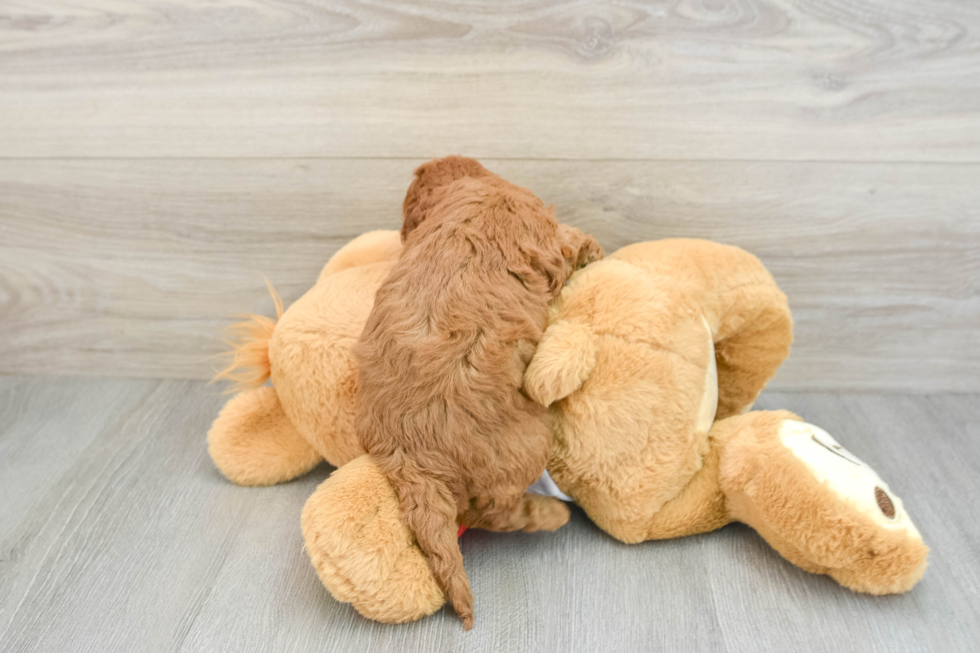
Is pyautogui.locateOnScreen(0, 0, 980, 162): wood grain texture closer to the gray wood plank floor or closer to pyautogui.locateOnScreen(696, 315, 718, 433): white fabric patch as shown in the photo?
pyautogui.locateOnScreen(696, 315, 718, 433): white fabric patch

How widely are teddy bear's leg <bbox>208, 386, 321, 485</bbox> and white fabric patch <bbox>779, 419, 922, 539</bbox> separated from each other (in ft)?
1.76

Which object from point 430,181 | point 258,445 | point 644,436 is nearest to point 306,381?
point 258,445

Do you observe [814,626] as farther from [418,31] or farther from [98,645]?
[418,31]

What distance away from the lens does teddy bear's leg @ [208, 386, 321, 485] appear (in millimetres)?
818

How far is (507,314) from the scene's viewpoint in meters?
0.62

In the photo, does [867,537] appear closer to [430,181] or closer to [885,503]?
[885,503]

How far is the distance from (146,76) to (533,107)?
496 millimetres

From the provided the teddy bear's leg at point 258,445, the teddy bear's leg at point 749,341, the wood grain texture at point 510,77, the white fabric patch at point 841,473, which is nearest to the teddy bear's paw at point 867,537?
the white fabric patch at point 841,473

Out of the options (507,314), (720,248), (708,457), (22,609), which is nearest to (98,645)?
(22,609)

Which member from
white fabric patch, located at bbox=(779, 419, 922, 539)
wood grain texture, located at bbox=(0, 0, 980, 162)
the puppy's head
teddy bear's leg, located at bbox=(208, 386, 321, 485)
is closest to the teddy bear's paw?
white fabric patch, located at bbox=(779, 419, 922, 539)

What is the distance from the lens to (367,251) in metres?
0.85

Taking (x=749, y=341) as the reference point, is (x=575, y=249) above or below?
above

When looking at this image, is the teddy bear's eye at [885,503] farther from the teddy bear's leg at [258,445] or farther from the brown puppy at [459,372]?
the teddy bear's leg at [258,445]

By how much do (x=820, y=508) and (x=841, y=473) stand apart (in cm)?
4
